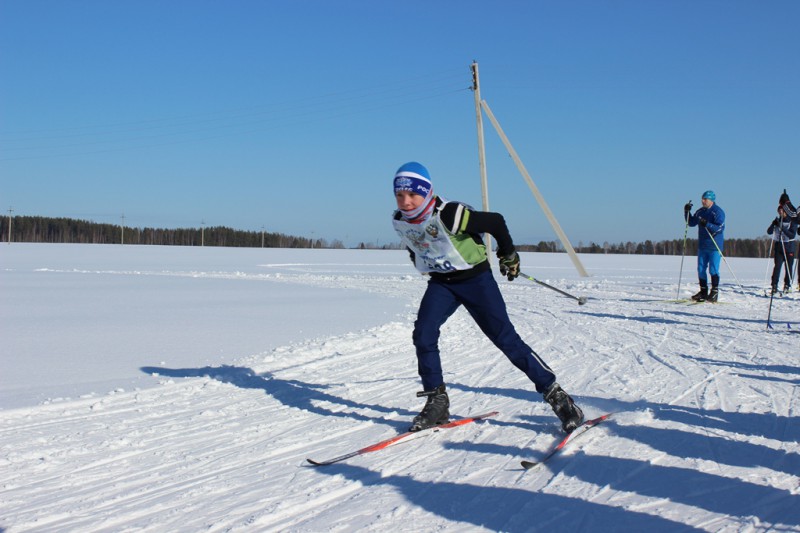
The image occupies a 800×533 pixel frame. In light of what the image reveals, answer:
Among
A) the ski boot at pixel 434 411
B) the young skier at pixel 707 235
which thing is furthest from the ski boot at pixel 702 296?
the ski boot at pixel 434 411

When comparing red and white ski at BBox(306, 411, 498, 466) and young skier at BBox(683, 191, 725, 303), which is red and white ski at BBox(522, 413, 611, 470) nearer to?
red and white ski at BBox(306, 411, 498, 466)

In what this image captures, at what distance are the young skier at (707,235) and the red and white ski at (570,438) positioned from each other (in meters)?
9.53

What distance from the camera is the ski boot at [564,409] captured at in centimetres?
391

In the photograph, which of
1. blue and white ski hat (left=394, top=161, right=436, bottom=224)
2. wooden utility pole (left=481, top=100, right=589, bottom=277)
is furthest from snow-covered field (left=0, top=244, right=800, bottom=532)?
wooden utility pole (left=481, top=100, right=589, bottom=277)

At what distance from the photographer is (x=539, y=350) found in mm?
7230

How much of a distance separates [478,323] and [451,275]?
352 millimetres

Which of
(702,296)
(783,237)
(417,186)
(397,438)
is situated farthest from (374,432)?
(783,237)

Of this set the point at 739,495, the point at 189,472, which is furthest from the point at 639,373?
the point at 189,472

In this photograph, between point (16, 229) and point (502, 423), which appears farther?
point (16, 229)

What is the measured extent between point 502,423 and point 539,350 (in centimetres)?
313

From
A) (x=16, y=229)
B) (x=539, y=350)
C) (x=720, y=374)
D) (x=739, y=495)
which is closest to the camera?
(x=739, y=495)

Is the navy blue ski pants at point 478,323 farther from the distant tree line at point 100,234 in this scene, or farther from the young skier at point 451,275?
the distant tree line at point 100,234

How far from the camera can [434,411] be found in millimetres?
4141

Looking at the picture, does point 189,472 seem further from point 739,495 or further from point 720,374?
point 720,374
